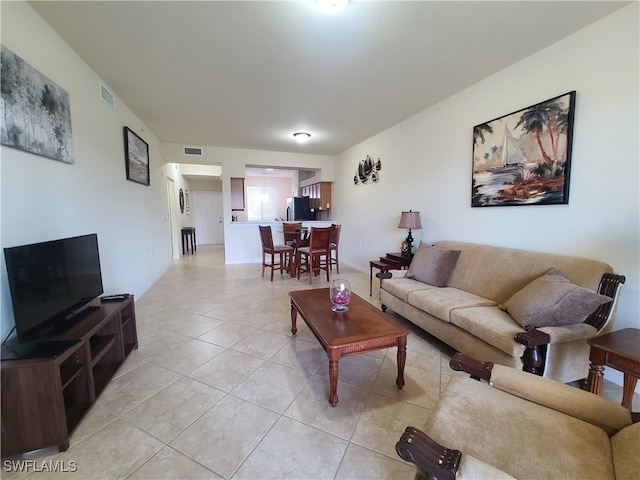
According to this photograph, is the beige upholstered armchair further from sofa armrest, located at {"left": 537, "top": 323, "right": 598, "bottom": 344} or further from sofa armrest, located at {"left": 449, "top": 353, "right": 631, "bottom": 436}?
sofa armrest, located at {"left": 537, "top": 323, "right": 598, "bottom": 344}

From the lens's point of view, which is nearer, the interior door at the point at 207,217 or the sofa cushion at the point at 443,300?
the sofa cushion at the point at 443,300

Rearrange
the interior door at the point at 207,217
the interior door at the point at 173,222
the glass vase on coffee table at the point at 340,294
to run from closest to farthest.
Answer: the glass vase on coffee table at the point at 340,294 < the interior door at the point at 173,222 < the interior door at the point at 207,217

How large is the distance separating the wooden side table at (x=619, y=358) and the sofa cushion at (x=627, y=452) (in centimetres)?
69

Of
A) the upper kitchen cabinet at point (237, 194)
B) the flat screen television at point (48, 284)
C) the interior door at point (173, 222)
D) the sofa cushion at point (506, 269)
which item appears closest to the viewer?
the flat screen television at point (48, 284)

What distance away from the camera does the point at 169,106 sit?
3.42m

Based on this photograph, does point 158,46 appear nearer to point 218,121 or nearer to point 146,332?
point 218,121

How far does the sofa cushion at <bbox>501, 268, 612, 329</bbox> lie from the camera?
1.62m

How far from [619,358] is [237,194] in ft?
20.0

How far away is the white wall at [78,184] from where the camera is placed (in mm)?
1609

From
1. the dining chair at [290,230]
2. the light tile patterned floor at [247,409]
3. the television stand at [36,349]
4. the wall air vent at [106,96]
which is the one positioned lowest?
the light tile patterned floor at [247,409]

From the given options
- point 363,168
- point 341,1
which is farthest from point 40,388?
point 363,168

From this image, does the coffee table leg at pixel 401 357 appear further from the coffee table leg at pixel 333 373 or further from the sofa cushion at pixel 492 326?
the sofa cushion at pixel 492 326

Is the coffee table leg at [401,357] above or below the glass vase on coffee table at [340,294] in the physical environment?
below

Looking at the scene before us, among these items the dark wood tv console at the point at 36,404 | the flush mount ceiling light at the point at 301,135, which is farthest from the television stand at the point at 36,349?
the flush mount ceiling light at the point at 301,135
